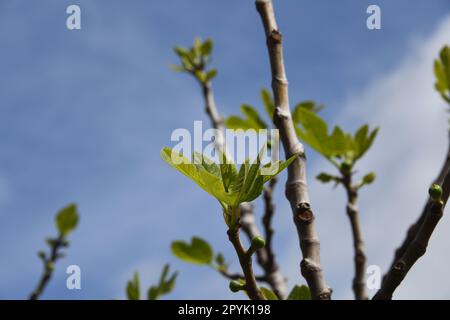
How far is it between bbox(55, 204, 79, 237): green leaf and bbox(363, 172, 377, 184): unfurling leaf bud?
1.63 m

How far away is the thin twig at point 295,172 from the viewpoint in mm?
1073

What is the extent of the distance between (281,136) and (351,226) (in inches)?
36.0

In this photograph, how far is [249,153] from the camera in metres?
0.98

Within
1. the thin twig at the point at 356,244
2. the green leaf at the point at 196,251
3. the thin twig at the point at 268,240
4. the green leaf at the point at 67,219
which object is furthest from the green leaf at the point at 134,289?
the green leaf at the point at 67,219

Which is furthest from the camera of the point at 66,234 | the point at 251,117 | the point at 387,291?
the point at 66,234

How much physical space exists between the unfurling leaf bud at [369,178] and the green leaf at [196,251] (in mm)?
629

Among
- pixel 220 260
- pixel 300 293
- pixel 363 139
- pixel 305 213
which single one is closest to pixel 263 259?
pixel 220 260

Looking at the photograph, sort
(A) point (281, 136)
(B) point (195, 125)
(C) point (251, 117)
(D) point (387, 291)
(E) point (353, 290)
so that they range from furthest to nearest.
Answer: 1. (C) point (251, 117)
2. (E) point (353, 290)
3. (A) point (281, 136)
4. (D) point (387, 291)
5. (B) point (195, 125)

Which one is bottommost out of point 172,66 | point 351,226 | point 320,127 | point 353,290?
point 353,290

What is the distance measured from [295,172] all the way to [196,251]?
0.99m

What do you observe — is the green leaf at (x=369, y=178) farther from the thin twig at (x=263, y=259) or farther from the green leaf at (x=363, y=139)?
the thin twig at (x=263, y=259)

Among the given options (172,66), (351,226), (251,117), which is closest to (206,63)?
(172,66)

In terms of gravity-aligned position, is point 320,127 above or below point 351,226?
above
